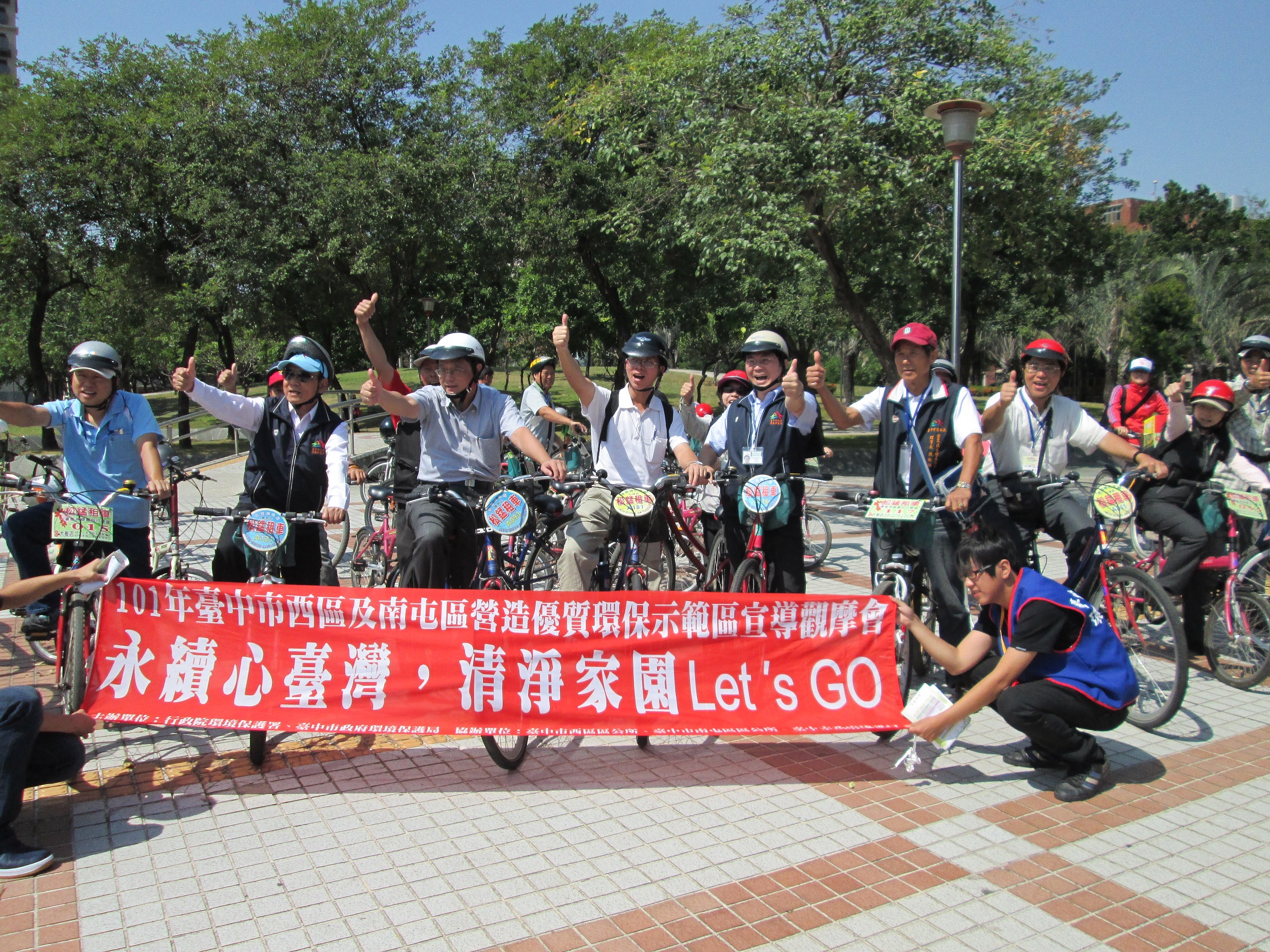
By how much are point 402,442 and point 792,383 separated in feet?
9.53

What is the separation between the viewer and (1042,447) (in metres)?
5.36

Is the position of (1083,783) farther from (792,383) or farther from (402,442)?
(402,442)

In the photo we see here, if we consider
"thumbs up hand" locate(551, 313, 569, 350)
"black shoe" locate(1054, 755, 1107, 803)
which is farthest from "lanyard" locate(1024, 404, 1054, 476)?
"thumbs up hand" locate(551, 313, 569, 350)

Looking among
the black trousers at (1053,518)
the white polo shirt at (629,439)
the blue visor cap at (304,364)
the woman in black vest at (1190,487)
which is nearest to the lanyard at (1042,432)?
the black trousers at (1053,518)

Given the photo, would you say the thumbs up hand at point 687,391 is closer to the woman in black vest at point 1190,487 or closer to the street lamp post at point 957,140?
the street lamp post at point 957,140

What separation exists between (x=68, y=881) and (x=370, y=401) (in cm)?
233

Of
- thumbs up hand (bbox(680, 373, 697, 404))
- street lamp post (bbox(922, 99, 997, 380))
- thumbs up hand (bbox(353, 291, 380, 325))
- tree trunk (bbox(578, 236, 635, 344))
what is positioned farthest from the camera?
tree trunk (bbox(578, 236, 635, 344))

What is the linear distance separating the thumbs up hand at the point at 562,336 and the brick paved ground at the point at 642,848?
6.75ft

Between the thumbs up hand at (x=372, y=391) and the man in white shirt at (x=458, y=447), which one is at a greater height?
the thumbs up hand at (x=372, y=391)

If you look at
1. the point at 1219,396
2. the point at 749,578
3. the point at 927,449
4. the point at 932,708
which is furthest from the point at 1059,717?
the point at 1219,396

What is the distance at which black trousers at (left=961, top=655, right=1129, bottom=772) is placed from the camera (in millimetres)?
4027

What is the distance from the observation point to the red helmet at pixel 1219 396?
5.93 metres

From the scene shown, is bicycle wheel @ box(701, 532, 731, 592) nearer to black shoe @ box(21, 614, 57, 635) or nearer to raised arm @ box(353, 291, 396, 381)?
raised arm @ box(353, 291, 396, 381)

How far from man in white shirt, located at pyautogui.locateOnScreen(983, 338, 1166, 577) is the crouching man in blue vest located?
1.21 metres
